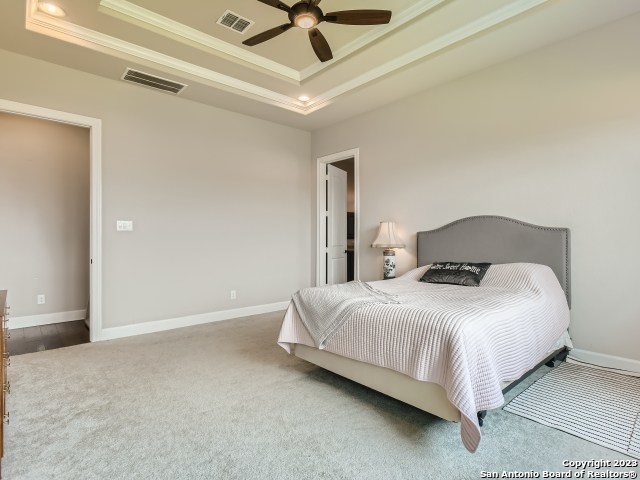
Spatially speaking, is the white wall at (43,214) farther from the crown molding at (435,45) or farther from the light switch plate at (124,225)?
the crown molding at (435,45)

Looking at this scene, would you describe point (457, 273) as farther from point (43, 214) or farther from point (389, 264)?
point (43, 214)

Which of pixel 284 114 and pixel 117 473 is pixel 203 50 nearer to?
pixel 284 114

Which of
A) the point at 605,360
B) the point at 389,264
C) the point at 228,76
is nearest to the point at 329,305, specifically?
the point at 389,264

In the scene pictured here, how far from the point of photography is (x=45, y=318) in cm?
452

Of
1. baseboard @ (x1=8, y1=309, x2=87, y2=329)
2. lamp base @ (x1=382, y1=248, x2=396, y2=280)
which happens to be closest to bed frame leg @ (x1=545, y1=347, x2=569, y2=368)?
lamp base @ (x1=382, y1=248, x2=396, y2=280)

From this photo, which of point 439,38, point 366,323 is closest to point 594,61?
point 439,38

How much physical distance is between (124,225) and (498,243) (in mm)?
4030

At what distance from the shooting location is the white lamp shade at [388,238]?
171 inches

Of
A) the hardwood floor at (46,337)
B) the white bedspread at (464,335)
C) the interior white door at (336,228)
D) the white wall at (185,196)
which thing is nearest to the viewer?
the white bedspread at (464,335)

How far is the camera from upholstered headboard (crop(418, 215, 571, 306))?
3137 mm

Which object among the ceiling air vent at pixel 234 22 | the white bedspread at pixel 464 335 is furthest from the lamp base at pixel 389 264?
the ceiling air vent at pixel 234 22

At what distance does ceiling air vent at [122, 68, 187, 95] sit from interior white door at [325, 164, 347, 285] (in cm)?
251

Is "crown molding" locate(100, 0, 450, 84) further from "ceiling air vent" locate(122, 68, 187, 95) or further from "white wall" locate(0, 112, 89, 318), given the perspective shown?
"white wall" locate(0, 112, 89, 318)

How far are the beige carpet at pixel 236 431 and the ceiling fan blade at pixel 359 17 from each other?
268 centimetres
